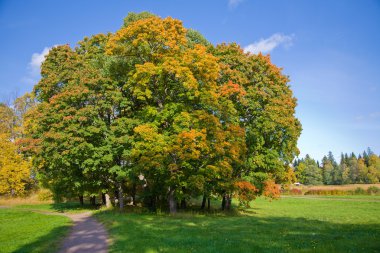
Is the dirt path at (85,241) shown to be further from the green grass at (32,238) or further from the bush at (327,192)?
the bush at (327,192)

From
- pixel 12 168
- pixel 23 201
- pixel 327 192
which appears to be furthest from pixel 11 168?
pixel 327 192

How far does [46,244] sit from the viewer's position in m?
14.4

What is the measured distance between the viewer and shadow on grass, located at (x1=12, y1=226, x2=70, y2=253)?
13180 mm

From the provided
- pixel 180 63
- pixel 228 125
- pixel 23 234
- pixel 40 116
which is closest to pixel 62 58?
pixel 40 116

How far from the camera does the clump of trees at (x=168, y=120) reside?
84.4 ft

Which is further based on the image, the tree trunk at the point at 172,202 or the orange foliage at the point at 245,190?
the orange foliage at the point at 245,190

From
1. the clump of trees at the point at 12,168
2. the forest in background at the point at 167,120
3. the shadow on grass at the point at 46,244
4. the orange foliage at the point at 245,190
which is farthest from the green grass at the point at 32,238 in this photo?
the clump of trees at the point at 12,168

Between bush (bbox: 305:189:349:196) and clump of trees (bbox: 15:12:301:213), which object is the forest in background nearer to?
clump of trees (bbox: 15:12:301:213)

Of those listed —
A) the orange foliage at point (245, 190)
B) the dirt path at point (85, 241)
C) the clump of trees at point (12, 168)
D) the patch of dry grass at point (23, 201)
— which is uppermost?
the clump of trees at point (12, 168)

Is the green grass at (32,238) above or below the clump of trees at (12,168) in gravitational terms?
below

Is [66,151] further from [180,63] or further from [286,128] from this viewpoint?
[286,128]

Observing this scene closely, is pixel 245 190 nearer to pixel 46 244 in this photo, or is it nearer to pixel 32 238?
pixel 32 238

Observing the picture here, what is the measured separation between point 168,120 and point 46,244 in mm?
15426

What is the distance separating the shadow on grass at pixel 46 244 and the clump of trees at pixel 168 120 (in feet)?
28.8
